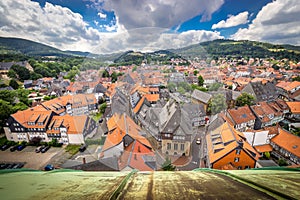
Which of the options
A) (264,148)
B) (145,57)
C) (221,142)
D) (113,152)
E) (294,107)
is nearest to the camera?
(145,57)

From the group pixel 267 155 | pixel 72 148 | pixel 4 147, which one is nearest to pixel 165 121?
pixel 72 148

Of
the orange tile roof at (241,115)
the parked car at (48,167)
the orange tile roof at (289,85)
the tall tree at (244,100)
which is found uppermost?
the orange tile roof at (289,85)

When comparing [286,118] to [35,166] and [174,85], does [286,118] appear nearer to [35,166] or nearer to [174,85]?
[174,85]

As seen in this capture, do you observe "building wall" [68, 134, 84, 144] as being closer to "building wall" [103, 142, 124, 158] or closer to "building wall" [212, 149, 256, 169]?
"building wall" [103, 142, 124, 158]

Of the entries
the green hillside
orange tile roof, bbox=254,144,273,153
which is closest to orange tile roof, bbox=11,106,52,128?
the green hillside

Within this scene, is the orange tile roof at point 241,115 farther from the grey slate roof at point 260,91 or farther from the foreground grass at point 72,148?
the foreground grass at point 72,148

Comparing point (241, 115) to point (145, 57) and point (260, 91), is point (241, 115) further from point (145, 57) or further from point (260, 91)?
point (145, 57)

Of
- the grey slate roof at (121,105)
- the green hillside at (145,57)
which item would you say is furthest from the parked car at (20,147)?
the green hillside at (145,57)
